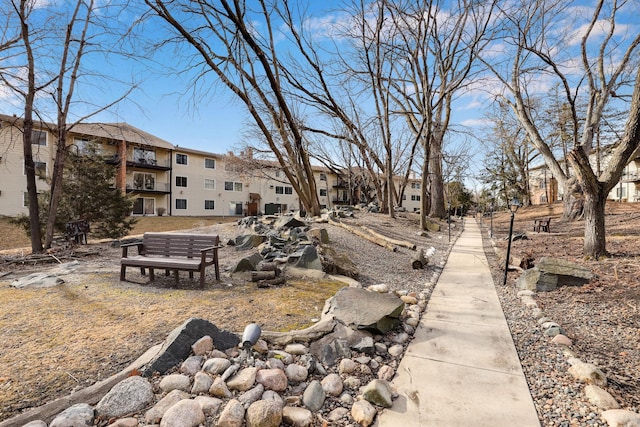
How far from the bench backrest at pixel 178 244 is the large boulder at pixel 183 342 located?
2458mm

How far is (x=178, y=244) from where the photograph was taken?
520 centimetres

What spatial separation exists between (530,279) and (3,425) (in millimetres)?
6233

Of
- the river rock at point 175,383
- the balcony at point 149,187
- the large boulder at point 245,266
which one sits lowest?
the river rock at point 175,383

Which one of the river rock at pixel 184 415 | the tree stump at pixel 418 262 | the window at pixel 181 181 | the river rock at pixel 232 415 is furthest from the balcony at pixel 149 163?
the river rock at pixel 232 415

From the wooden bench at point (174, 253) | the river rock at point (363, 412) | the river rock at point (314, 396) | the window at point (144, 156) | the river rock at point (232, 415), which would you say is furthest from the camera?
the window at point (144, 156)

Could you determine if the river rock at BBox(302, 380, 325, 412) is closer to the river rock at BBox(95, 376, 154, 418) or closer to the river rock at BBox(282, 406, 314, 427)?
the river rock at BBox(282, 406, 314, 427)

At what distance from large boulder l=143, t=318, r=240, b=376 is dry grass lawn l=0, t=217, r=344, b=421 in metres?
0.33

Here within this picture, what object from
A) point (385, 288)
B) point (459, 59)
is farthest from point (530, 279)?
point (459, 59)

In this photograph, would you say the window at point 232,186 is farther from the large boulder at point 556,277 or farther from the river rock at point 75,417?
the river rock at point 75,417

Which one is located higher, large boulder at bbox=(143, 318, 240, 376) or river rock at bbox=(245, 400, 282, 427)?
large boulder at bbox=(143, 318, 240, 376)

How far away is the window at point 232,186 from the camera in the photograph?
103 ft

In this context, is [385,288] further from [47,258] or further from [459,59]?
[459,59]

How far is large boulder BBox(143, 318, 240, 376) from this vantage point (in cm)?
235

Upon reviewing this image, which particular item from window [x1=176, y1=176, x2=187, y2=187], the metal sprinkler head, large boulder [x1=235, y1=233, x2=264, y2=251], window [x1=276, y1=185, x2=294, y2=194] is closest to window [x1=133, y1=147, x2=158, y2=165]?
window [x1=176, y1=176, x2=187, y2=187]
